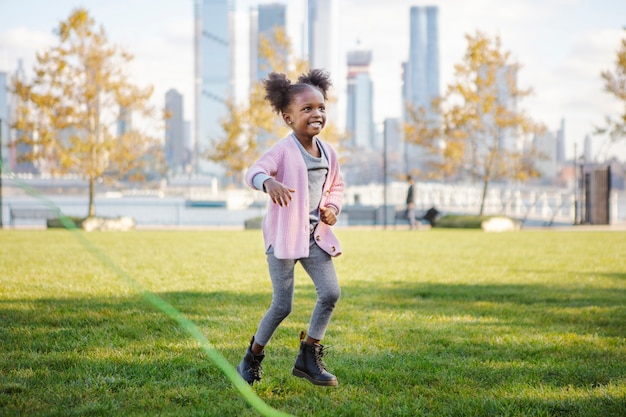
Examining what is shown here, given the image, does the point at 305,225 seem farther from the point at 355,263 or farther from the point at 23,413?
the point at 355,263

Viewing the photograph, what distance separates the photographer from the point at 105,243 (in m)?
16.8

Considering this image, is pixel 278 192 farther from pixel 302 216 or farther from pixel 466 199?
pixel 466 199

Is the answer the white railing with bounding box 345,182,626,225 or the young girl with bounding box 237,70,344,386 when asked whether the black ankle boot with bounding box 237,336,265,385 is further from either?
the white railing with bounding box 345,182,626,225

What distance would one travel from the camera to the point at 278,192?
152 inches

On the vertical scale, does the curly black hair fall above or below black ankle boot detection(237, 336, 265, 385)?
above

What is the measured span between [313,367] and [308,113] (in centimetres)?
150

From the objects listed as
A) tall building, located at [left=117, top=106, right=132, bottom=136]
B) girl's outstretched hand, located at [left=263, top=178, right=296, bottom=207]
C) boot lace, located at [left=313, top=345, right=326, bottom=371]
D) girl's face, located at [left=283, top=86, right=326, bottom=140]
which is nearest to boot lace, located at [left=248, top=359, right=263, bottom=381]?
boot lace, located at [left=313, top=345, right=326, bottom=371]

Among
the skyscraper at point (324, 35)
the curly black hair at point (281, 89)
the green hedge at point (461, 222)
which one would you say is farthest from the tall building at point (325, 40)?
the curly black hair at point (281, 89)

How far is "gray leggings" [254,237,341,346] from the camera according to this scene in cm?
421

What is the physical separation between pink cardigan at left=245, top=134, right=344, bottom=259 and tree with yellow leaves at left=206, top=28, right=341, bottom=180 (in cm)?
2749

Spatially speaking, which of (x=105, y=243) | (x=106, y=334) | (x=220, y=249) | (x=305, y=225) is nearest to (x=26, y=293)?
(x=106, y=334)

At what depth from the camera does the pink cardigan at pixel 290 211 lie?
4.10 m

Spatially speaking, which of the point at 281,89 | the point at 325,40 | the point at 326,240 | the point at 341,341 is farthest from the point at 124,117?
the point at 325,40

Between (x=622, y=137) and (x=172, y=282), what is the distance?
90.4 feet
